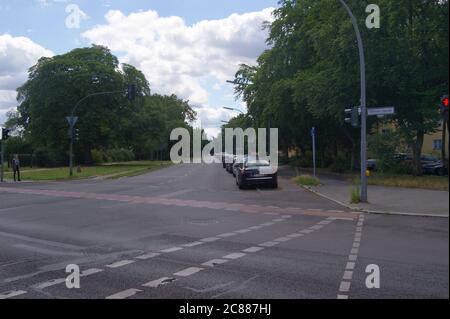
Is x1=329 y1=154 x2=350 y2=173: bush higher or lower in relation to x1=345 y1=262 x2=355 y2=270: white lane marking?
higher

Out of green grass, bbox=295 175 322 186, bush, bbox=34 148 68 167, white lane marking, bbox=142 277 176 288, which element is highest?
bush, bbox=34 148 68 167

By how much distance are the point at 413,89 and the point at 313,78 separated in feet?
21.4

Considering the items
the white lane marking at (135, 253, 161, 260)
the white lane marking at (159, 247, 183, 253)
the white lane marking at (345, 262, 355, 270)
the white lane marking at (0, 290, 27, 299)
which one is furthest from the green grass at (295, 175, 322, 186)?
the white lane marking at (0, 290, 27, 299)

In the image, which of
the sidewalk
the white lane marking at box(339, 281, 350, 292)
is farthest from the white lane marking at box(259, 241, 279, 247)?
the sidewalk

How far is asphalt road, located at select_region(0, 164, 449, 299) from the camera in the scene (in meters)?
6.38

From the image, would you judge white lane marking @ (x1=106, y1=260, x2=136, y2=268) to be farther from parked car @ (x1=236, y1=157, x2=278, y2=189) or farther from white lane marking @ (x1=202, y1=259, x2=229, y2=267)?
parked car @ (x1=236, y1=157, x2=278, y2=189)

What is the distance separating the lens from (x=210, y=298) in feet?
19.9

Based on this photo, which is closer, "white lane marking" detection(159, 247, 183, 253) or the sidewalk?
"white lane marking" detection(159, 247, 183, 253)

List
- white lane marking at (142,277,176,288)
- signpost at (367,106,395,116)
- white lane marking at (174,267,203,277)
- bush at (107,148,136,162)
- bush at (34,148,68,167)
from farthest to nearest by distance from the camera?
bush at (107,148,136,162) < bush at (34,148,68,167) < signpost at (367,106,395,116) < white lane marking at (174,267,203,277) < white lane marking at (142,277,176,288)

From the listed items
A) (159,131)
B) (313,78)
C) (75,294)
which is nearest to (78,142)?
(159,131)

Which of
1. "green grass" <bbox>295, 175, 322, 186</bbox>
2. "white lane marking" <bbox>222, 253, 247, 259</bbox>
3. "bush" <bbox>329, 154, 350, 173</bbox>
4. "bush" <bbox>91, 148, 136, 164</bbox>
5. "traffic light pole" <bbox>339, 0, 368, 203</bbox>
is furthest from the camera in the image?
"bush" <bbox>91, 148, 136, 164</bbox>

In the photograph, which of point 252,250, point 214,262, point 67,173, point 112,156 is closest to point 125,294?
point 214,262

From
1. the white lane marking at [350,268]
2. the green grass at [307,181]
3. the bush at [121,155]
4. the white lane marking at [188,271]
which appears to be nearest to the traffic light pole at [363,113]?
the white lane marking at [350,268]
